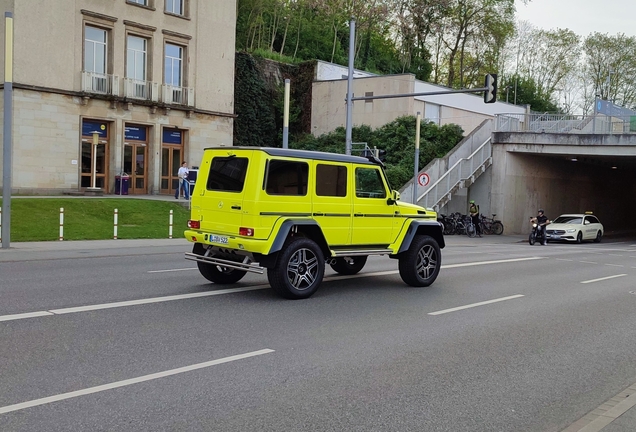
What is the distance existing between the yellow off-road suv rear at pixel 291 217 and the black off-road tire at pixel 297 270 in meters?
0.02

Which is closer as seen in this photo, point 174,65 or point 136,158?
point 136,158

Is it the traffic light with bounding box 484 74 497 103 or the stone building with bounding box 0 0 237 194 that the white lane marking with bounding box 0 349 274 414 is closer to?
the traffic light with bounding box 484 74 497 103

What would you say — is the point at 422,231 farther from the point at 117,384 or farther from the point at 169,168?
the point at 169,168

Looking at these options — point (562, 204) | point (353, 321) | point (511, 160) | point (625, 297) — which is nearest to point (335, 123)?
point (511, 160)

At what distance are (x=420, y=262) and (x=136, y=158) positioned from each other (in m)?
28.0

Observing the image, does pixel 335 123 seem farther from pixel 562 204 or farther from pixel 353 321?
pixel 353 321

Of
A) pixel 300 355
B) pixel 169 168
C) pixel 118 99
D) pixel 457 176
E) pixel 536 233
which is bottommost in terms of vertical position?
pixel 536 233

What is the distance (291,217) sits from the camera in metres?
10.6

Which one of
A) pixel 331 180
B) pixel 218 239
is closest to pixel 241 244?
pixel 218 239

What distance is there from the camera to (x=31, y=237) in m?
20.1

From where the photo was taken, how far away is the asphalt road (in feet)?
17.7

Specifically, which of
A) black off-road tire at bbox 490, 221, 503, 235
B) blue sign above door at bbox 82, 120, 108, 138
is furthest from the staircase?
blue sign above door at bbox 82, 120, 108, 138

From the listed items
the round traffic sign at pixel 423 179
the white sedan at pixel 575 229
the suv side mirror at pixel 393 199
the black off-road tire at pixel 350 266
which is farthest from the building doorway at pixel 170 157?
the suv side mirror at pixel 393 199

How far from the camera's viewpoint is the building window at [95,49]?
34719 millimetres
